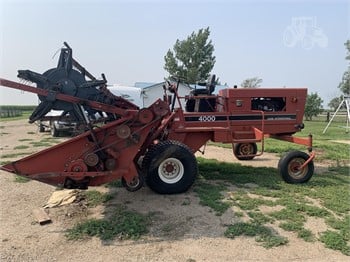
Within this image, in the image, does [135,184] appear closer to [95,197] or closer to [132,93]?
[95,197]

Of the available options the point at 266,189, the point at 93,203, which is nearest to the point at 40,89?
the point at 93,203

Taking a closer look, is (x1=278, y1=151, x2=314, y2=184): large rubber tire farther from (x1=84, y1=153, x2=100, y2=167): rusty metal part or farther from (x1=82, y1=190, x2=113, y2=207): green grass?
(x1=84, y1=153, x2=100, y2=167): rusty metal part

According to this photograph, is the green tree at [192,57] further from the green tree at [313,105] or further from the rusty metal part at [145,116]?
the rusty metal part at [145,116]

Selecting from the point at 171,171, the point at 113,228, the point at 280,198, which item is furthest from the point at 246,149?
the point at 113,228

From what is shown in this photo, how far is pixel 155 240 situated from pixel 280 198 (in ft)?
8.15

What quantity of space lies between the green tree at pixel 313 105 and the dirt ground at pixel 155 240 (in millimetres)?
33414

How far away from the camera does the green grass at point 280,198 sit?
4648 millimetres

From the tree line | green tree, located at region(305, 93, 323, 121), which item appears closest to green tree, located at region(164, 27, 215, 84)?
the tree line

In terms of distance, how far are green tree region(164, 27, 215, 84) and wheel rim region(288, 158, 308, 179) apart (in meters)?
30.8

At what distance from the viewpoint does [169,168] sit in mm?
6031

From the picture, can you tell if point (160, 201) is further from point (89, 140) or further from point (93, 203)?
point (89, 140)

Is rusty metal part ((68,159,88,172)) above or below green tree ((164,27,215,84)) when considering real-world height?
below

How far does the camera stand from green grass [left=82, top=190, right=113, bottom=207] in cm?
579

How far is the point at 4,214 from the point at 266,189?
4317 millimetres
